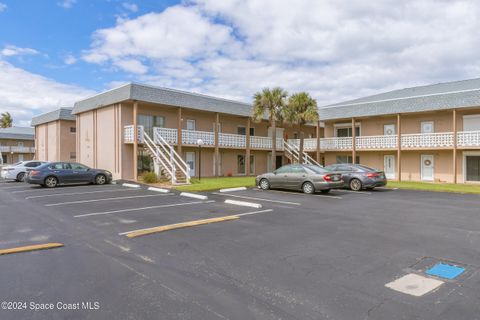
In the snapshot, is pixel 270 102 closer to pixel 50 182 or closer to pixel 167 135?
pixel 167 135

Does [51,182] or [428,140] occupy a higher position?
[428,140]

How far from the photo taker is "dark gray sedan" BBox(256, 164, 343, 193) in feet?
50.6

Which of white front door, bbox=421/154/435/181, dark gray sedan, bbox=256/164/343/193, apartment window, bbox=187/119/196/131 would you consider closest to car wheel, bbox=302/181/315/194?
dark gray sedan, bbox=256/164/343/193

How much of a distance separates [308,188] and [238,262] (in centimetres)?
1076

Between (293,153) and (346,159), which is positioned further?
(293,153)

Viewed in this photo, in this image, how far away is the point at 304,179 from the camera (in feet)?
52.2

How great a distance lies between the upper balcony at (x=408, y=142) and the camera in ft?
71.0

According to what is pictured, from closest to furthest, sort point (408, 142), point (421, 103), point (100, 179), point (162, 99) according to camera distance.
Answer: point (100, 179), point (162, 99), point (421, 103), point (408, 142)

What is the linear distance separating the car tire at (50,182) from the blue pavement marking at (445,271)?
18202 millimetres

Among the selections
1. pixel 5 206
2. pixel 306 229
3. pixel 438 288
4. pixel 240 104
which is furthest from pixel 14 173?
pixel 438 288

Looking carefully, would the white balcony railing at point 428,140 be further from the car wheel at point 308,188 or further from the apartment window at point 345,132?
the car wheel at point 308,188

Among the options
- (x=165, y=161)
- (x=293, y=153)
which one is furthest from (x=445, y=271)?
(x=293, y=153)

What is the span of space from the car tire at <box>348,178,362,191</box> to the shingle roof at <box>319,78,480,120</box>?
903cm

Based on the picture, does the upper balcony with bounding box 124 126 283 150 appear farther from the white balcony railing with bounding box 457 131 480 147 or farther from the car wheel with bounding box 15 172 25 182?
the white balcony railing with bounding box 457 131 480 147
